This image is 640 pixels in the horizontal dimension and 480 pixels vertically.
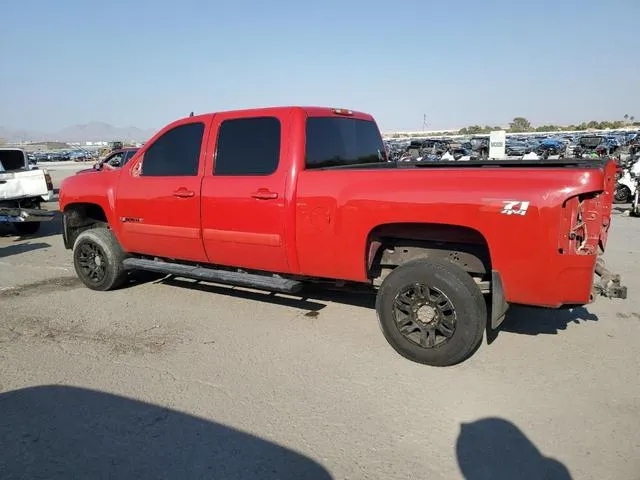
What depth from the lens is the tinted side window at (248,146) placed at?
4.55 metres

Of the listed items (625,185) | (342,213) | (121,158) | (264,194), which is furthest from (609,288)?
(121,158)

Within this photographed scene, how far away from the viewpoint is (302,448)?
2852 millimetres

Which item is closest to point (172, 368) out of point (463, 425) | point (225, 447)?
point (225, 447)

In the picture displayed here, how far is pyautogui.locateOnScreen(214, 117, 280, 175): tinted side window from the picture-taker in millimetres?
4546

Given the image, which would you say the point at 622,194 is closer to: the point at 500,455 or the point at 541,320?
the point at 541,320

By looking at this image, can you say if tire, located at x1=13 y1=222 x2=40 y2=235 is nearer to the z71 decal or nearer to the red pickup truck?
the red pickup truck

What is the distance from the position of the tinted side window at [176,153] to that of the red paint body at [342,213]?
96mm

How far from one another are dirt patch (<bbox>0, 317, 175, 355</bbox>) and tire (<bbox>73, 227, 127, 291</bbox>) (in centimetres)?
101

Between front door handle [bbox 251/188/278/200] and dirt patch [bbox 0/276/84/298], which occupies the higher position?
front door handle [bbox 251/188/278/200]

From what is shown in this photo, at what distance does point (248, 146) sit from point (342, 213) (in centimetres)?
125

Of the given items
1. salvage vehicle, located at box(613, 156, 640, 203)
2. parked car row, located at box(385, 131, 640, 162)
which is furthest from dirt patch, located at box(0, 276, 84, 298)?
salvage vehicle, located at box(613, 156, 640, 203)

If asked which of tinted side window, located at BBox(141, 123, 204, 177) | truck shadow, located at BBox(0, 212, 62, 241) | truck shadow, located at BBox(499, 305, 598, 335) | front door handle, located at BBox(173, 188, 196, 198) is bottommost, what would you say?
truck shadow, located at BBox(499, 305, 598, 335)

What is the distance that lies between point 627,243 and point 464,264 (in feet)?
19.1

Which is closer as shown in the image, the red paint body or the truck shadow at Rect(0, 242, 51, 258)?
the red paint body
